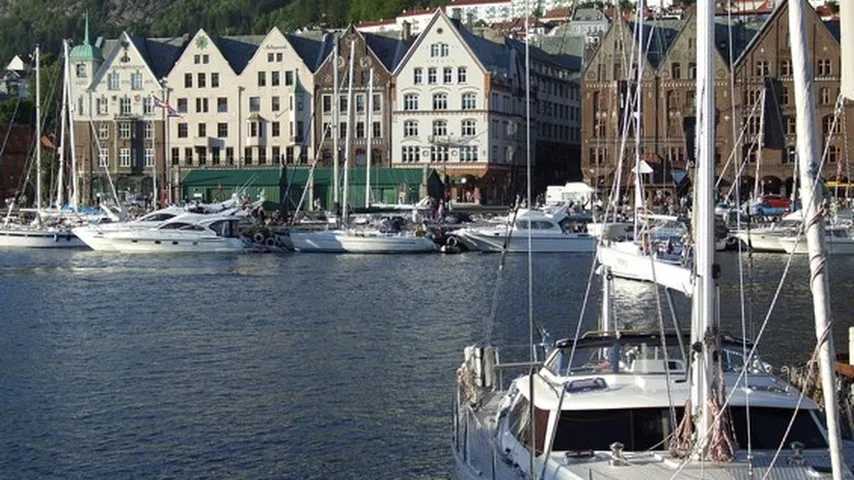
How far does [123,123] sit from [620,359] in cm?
11483

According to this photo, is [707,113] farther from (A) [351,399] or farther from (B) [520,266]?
(B) [520,266]

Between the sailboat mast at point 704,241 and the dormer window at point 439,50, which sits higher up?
the dormer window at point 439,50

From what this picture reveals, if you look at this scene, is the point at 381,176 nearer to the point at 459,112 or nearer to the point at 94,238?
the point at 459,112

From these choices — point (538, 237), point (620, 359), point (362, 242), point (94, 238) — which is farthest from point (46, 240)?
point (620, 359)

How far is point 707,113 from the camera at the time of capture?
57.0 ft

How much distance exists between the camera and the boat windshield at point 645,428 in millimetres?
18719

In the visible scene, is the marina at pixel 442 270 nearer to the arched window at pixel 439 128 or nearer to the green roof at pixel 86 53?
the arched window at pixel 439 128

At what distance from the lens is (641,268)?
116ft

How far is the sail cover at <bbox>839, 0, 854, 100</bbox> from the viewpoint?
991 centimetres

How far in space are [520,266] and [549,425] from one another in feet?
A: 201

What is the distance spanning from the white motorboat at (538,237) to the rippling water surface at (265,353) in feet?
33.6

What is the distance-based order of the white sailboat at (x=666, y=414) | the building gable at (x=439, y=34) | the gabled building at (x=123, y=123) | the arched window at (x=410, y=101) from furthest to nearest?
the gabled building at (x=123, y=123) < the arched window at (x=410, y=101) < the building gable at (x=439, y=34) < the white sailboat at (x=666, y=414)


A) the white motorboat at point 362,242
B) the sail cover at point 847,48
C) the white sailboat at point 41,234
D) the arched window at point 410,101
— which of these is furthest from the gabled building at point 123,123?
the sail cover at point 847,48

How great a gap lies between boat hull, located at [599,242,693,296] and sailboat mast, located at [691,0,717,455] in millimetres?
2248
